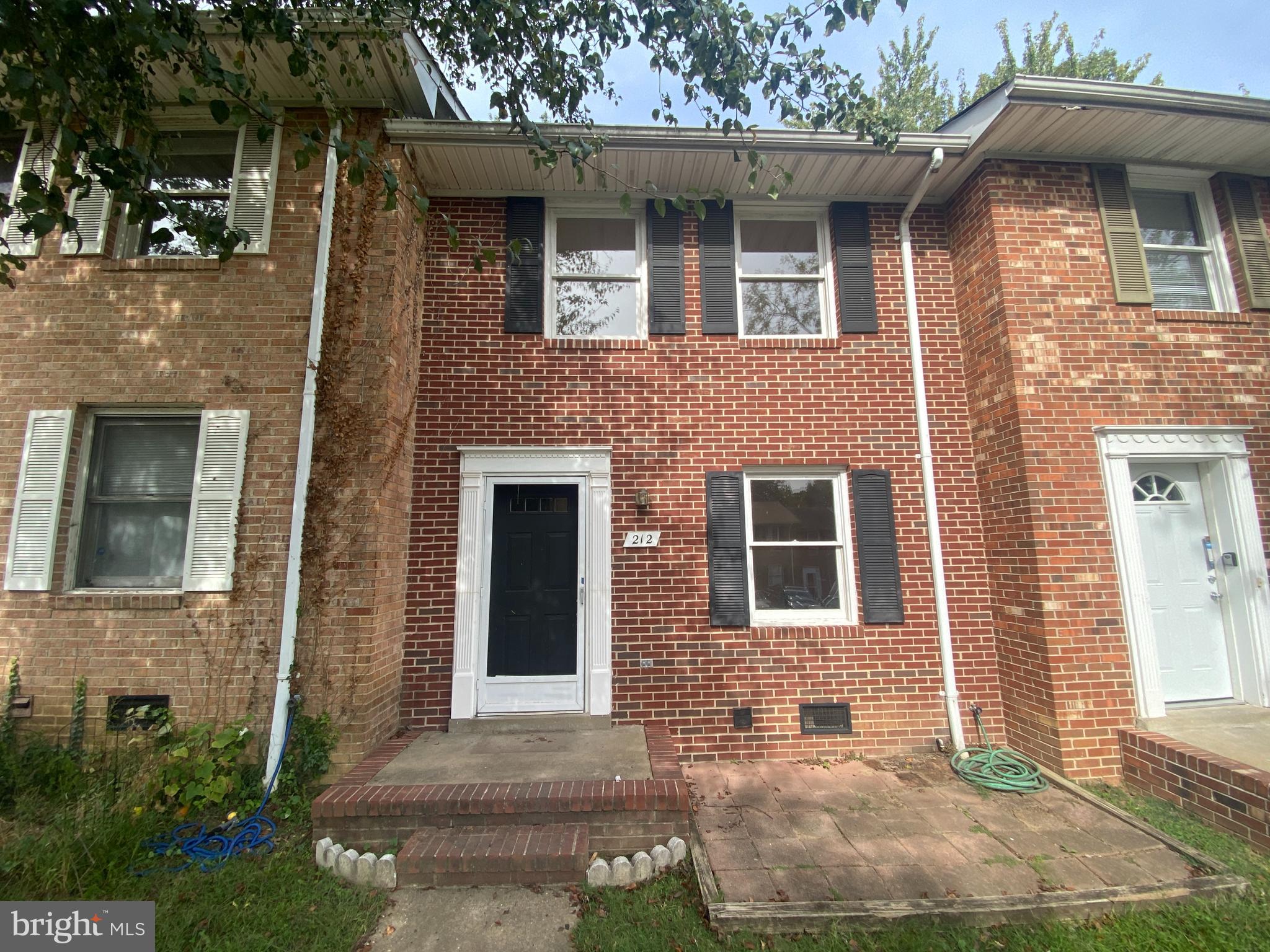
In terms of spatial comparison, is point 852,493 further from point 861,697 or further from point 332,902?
point 332,902

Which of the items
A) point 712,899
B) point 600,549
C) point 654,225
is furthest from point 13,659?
point 654,225

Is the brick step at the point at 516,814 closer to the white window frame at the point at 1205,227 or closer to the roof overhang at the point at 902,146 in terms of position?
the roof overhang at the point at 902,146

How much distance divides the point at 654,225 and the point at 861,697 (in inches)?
187

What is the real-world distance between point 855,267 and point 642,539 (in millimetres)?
→ 3377

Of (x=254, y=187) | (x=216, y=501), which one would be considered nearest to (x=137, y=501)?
(x=216, y=501)

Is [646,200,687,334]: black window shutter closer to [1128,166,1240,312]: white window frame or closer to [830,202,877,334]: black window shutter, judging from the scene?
[830,202,877,334]: black window shutter

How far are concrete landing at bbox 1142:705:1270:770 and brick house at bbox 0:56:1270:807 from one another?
5.2 inches

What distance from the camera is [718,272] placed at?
527 cm

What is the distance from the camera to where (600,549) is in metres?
4.79

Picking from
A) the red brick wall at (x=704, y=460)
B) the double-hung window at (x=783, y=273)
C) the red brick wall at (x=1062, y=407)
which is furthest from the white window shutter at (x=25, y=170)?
the red brick wall at (x=1062, y=407)

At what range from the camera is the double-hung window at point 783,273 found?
17.6 ft

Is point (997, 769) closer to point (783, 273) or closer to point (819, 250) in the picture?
point (783, 273)

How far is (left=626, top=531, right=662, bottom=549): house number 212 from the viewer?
4.84 metres

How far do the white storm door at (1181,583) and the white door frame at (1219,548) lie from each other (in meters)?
0.09
